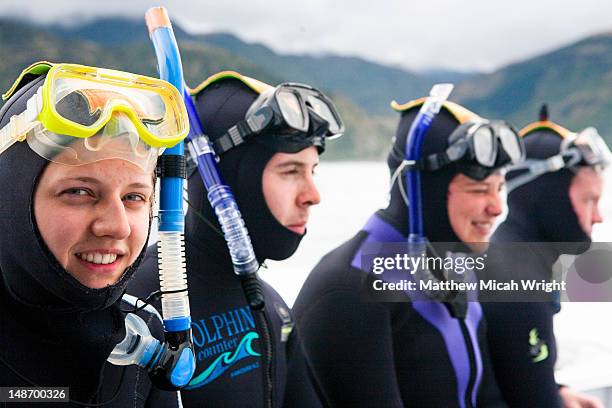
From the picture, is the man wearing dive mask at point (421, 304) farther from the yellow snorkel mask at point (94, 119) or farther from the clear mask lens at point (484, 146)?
the yellow snorkel mask at point (94, 119)

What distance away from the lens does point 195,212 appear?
146 centimetres

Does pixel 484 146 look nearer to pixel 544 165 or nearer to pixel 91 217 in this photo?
pixel 544 165

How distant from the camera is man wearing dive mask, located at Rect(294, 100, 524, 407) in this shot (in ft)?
5.74

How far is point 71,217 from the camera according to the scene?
854 millimetres

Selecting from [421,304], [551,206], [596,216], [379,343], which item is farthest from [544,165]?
[379,343]

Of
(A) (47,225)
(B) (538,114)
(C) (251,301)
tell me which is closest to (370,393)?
(C) (251,301)

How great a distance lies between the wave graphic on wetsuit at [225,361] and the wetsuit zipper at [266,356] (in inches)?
0.8

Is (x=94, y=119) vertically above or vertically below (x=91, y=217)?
above

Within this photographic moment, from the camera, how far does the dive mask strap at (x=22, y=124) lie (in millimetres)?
847

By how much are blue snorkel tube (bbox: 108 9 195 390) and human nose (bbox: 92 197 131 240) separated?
0.13 metres

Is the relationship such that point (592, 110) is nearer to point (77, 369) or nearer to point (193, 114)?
point (193, 114)

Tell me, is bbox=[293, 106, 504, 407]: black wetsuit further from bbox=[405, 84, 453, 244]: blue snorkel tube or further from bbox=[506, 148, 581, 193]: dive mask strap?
bbox=[506, 148, 581, 193]: dive mask strap

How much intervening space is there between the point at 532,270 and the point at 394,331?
904 millimetres

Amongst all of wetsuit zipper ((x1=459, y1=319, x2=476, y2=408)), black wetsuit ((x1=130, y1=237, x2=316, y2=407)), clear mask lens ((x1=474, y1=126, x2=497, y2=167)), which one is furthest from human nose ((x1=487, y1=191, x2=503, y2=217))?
black wetsuit ((x1=130, y1=237, x2=316, y2=407))
